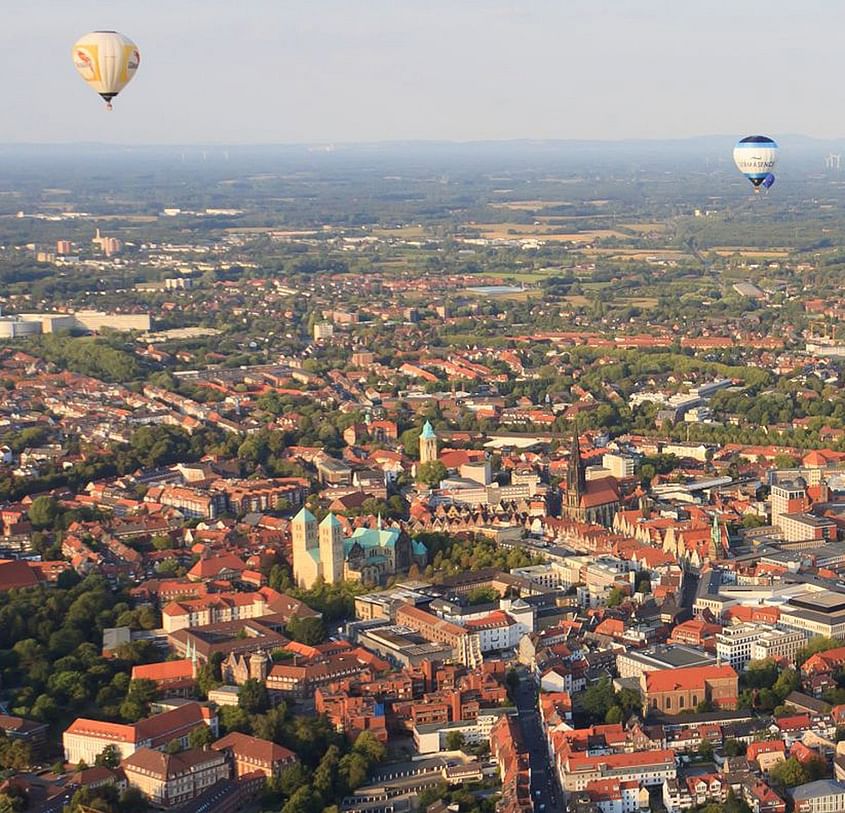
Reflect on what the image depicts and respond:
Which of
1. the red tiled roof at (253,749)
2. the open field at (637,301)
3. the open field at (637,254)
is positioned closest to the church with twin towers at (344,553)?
the red tiled roof at (253,749)

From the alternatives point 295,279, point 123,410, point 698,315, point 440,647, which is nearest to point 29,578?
point 440,647

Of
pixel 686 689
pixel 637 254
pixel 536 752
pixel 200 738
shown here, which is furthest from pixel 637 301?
pixel 200 738

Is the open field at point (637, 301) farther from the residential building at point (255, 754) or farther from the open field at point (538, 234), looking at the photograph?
the residential building at point (255, 754)

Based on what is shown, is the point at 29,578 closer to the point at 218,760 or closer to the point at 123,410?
the point at 218,760

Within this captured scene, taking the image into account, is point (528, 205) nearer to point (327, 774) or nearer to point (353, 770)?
point (353, 770)

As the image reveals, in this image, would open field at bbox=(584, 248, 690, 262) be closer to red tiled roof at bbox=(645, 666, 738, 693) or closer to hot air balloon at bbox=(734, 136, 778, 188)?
hot air balloon at bbox=(734, 136, 778, 188)

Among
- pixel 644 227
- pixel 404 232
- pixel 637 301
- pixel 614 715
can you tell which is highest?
pixel 614 715

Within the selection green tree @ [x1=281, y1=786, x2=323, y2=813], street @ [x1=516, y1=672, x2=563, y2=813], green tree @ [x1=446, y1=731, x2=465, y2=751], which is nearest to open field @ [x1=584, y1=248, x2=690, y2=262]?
street @ [x1=516, y1=672, x2=563, y2=813]
